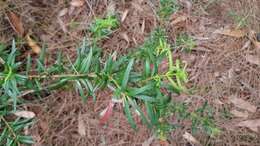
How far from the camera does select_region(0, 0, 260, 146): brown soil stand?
84.7 inches

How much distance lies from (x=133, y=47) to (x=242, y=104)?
2.31ft

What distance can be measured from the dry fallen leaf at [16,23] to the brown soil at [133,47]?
0.03 m

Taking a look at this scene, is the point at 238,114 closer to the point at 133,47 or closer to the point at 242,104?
the point at 242,104

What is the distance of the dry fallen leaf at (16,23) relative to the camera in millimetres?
2168

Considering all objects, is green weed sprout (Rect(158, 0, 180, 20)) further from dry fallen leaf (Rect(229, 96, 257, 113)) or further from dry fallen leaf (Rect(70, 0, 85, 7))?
dry fallen leaf (Rect(229, 96, 257, 113))

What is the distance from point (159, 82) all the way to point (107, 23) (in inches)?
38.6

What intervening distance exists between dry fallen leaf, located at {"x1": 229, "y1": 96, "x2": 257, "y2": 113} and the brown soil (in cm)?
2

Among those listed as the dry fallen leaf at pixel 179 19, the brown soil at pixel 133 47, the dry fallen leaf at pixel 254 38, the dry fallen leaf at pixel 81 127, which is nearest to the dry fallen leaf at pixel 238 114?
the brown soil at pixel 133 47

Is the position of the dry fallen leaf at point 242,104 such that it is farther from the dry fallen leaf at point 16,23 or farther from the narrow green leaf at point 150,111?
the dry fallen leaf at point 16,23

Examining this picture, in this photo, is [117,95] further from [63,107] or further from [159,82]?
Answer: [63,107]

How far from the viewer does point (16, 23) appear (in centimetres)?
218


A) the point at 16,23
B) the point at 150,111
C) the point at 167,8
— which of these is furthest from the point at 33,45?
the point at 150,111

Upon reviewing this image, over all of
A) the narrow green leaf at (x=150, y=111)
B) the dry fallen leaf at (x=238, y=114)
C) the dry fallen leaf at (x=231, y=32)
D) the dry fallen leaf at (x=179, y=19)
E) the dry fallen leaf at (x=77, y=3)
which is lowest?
the dry fallen leaf at (x=238, y=114)

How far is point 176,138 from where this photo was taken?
2.21m
